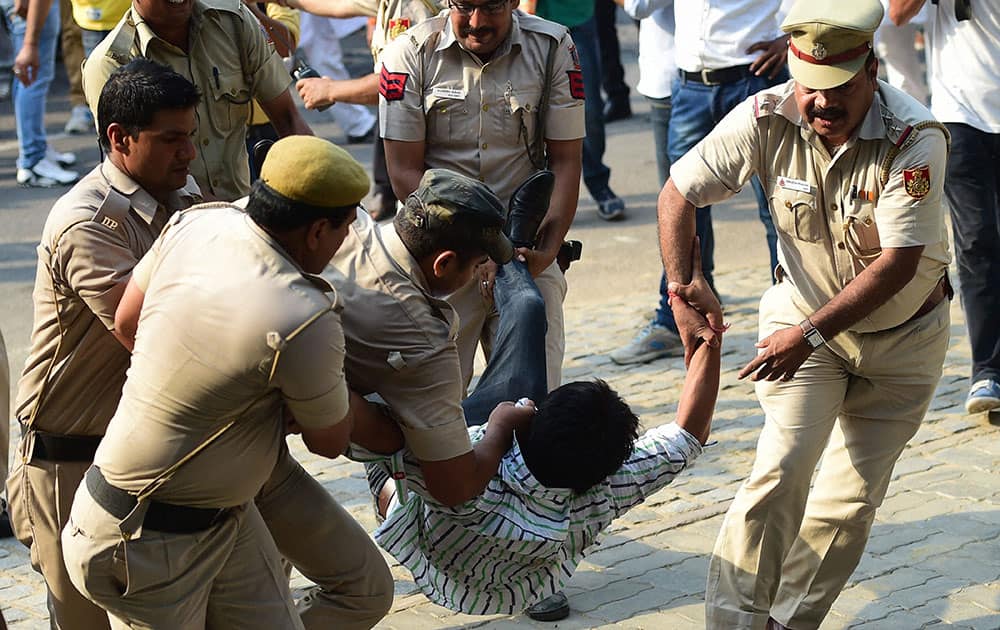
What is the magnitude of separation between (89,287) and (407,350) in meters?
0.88

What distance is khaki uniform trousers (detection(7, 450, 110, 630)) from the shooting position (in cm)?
395

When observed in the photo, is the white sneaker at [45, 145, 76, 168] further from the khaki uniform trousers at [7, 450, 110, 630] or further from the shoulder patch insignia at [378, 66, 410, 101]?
the khaki uniform trousers at [7, 450, 110, 630]

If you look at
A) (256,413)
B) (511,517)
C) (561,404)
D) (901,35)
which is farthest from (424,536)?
(901,35)

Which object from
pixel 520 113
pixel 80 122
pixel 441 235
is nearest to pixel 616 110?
pixel 80 122

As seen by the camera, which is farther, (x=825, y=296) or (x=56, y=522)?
(x=825, y=296)

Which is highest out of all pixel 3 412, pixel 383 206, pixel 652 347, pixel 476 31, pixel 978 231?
pixel 476 31

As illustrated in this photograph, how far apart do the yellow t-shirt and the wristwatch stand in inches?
179

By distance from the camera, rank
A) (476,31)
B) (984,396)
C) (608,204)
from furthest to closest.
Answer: (608,204) < (984,396) < (476,31)

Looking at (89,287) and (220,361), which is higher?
(220,361)

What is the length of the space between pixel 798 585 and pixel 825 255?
1069 mm

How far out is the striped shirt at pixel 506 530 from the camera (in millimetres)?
3846

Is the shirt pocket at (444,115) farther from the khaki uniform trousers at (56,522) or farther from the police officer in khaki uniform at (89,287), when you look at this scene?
the khaki uniform trousers at (56,522)

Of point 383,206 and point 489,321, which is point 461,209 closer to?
point 489,321

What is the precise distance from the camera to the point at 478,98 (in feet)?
16.5
